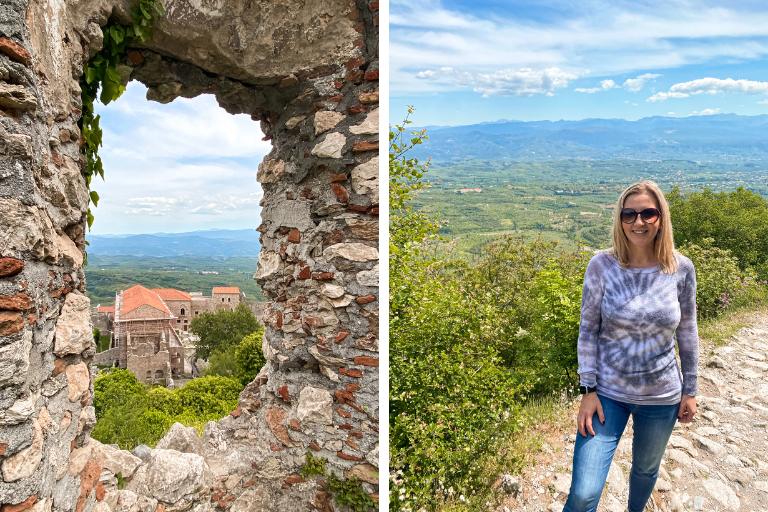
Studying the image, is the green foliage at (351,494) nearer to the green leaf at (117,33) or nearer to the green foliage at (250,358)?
the green leaf at (117,33)

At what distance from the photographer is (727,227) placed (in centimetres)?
1153

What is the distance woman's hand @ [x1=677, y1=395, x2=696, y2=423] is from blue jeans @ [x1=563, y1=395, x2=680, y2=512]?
41mm

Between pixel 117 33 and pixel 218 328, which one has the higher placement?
pixel 117 33

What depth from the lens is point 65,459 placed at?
2143 mm

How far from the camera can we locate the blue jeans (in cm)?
215

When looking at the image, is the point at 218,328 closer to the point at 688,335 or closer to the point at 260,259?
the point at 260,259

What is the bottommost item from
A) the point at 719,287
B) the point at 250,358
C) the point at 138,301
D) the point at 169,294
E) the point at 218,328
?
the point at 218,328

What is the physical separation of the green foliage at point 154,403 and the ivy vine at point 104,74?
6.39 m

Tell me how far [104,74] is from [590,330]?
2622mm

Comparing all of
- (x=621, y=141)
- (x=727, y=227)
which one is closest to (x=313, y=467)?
(x=727, y=227)

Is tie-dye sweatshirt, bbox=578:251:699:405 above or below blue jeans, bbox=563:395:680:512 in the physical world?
above

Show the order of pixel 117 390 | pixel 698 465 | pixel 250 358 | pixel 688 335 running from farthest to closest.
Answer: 1. pixel 250 358
2. pixel 117 390
3. pixel 698 465
4. pixel 688 335

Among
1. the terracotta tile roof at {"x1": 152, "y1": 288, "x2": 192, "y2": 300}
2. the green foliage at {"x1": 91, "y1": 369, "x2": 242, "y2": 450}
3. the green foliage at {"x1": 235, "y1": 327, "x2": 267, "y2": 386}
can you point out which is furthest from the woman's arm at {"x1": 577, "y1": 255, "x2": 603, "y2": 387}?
the terracotta tile roof at {"x1": 152, "y1": 288, "x2": 192, "y2": 300}

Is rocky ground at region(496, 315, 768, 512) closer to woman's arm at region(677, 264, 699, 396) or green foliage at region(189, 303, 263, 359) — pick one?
woman's arm at region(677, 264, 699, 396)
